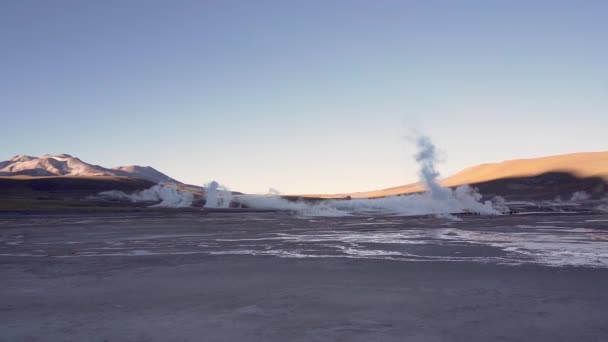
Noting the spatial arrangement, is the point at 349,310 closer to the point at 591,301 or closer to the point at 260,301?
the point at 260,301

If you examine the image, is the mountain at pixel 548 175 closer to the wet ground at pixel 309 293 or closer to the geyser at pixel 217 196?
the geyser at pixel 217 196

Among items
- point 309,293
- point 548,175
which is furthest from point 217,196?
point 309,293

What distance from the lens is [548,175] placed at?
161m

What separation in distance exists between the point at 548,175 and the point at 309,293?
162 meters

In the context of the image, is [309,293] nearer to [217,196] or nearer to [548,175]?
[217,196]

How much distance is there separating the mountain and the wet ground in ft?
402

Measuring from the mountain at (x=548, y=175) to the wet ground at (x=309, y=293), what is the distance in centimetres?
12258

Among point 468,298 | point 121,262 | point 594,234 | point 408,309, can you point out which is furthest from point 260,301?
point 594,234

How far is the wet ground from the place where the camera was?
38.9ft

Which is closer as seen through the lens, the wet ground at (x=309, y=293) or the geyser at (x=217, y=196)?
the wet ground at (x=309, y=293)

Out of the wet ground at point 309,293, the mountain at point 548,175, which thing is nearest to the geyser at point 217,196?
the mountain at point 548,175

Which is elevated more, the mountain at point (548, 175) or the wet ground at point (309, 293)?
the mountain at point (548, 175)

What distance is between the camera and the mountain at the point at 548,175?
142375 mm

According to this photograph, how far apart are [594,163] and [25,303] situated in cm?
Result: 17491
